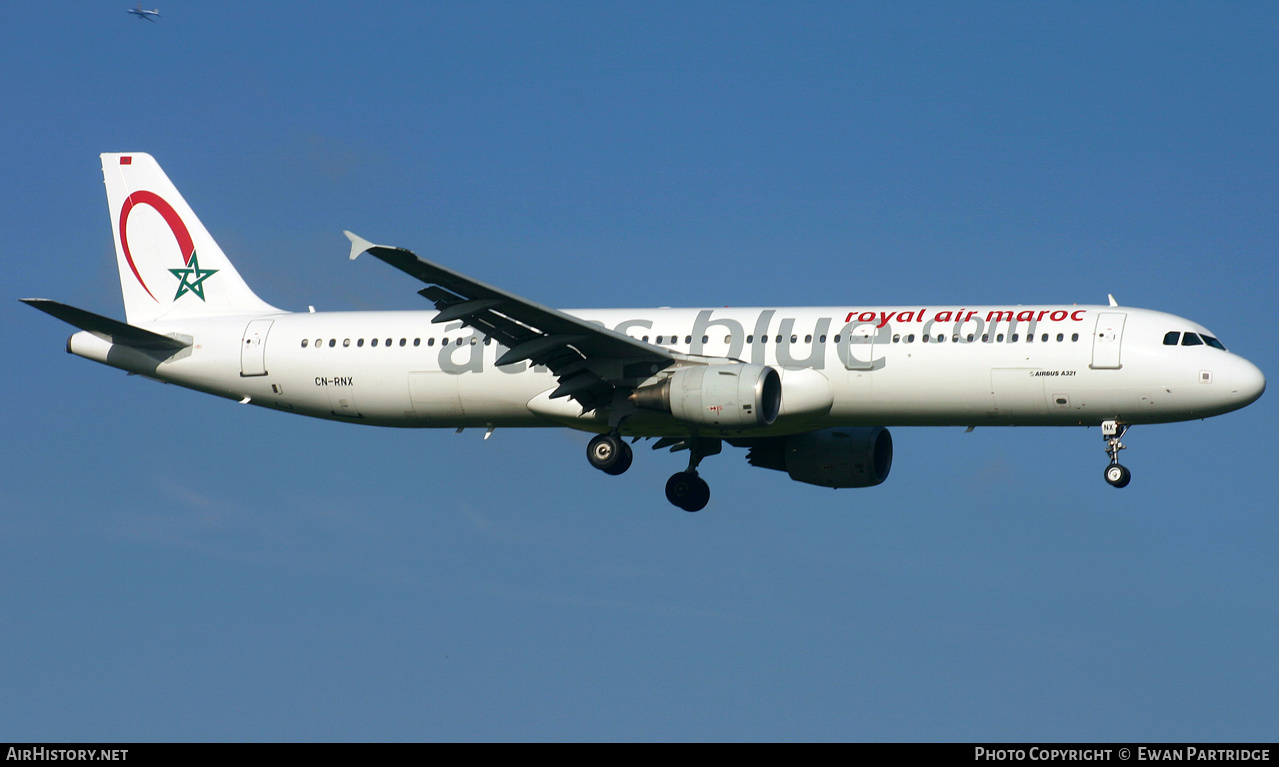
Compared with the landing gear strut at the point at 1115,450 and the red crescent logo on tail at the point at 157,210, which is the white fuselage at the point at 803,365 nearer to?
the landing gear strut at the point at 1115,450

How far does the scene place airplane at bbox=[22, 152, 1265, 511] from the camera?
125 ft

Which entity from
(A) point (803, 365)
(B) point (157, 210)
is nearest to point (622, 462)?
(A) point (803, 365)

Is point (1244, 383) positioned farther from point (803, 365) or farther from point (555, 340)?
point (555, 340)

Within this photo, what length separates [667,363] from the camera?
133ft

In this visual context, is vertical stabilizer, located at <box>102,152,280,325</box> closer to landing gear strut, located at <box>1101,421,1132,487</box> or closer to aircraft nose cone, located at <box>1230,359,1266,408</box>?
landing gear strut, located at <box>1101,421,1132,487</box>

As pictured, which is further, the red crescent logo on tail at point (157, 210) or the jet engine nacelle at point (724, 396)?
the red crescent logo on tail at point (157, 210)

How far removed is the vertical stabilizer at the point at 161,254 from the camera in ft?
155

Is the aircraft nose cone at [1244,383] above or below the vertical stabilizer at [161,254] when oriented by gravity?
below

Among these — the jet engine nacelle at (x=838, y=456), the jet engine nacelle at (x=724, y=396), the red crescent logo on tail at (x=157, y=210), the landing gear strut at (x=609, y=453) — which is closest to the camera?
the jet engine nacelle at (x=724, y=396)

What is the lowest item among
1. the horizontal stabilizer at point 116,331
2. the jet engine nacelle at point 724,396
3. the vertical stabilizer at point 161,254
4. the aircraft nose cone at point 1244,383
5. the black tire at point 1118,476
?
the black tire at point 1118,476

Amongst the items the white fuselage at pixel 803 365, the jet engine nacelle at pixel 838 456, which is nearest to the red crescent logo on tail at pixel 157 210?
the white fuselage at pixel 803 365

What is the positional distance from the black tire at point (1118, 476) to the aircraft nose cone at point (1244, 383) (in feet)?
9.81

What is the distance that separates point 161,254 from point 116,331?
4.20 metres
